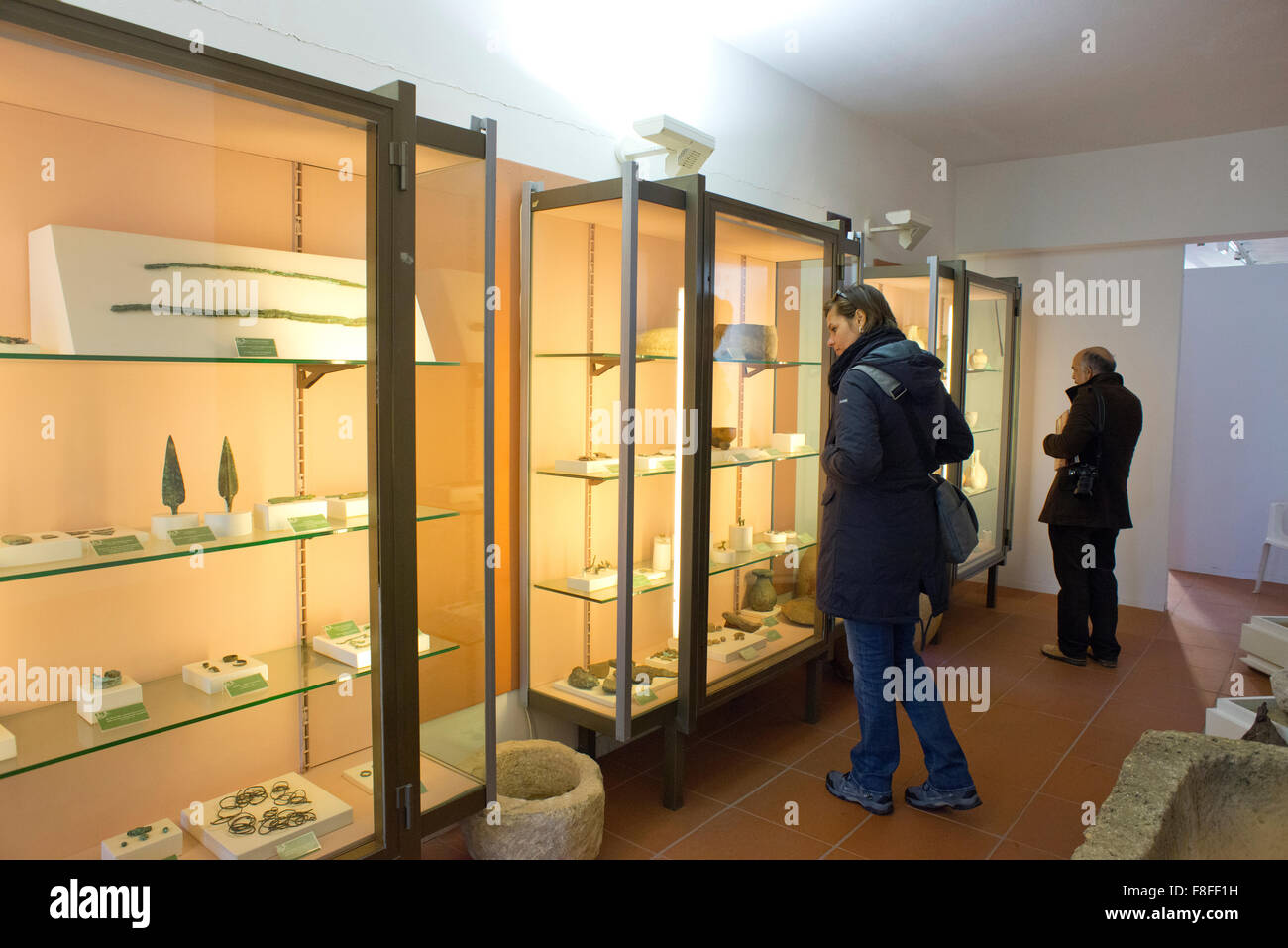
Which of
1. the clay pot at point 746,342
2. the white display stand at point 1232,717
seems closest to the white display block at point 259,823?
the clay pot at point 746,342

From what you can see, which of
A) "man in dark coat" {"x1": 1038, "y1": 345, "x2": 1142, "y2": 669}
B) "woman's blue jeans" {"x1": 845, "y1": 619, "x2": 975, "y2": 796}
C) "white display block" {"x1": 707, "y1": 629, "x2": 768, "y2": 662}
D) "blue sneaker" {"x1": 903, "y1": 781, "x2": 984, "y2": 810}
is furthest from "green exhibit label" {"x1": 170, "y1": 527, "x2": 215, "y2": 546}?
"man in dark coat" {"x1": 1038, "y1": 345, "x2": 1142, "y2": 669}

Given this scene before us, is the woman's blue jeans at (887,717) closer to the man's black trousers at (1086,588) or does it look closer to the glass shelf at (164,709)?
the glass shelf at (164,709)

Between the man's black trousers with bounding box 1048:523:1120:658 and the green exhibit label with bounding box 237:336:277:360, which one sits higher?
the green exhibit label with bounding box 237:336:277:360

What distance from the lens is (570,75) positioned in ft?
11.2

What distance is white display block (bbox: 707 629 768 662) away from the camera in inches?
143

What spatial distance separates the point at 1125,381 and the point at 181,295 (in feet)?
21.9

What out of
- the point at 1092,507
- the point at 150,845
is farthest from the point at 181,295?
the point at 1092,507

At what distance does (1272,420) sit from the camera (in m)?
7.46

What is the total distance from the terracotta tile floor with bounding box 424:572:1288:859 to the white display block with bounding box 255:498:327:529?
1.36 m

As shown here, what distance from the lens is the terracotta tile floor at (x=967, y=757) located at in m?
3.11

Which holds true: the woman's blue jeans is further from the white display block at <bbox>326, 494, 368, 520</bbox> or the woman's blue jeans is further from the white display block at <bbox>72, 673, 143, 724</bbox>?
the white display block at <bbox>72, 673, 143, 724</bbox>

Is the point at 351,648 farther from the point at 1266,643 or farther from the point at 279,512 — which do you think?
the point at 1266,643
